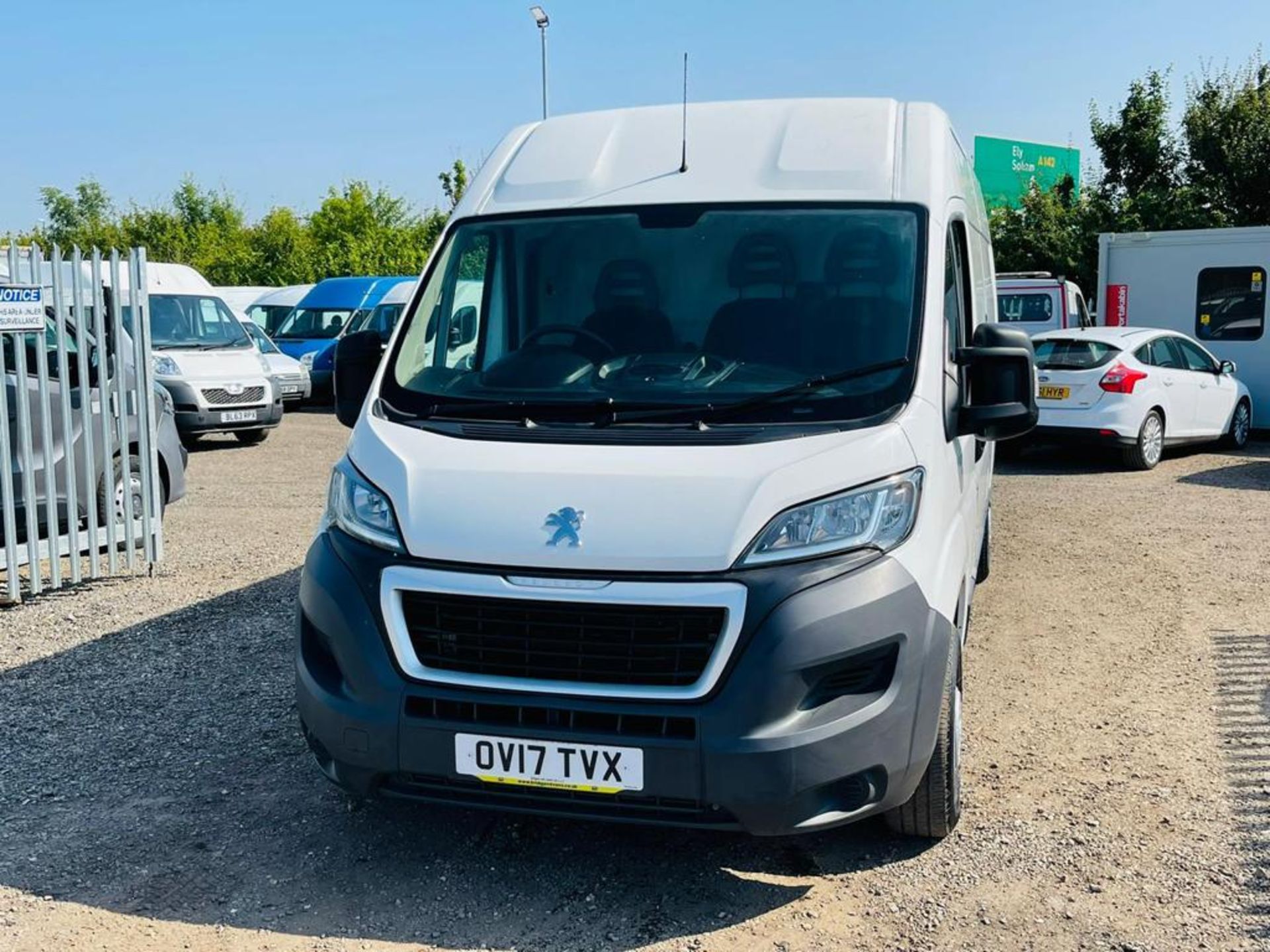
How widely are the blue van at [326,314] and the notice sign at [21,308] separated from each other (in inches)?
587

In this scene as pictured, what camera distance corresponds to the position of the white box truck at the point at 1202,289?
1569 centimetres

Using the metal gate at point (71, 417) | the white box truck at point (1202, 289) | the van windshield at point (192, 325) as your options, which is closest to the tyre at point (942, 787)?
the metal gate at point (71, 417)

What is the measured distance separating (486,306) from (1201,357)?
11.7m

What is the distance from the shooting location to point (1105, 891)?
379 centimetres

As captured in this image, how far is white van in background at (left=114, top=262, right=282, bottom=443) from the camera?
14898 millimetres

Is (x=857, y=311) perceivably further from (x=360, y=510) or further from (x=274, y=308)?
(x=274, y=308)

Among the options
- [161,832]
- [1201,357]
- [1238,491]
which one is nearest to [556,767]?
[161,832]

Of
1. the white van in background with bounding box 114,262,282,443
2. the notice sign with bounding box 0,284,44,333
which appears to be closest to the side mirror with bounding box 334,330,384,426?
the notice sign with bounding box 0,284,44,333

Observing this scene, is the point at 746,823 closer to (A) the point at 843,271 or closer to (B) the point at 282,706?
(A) the point at 843,271

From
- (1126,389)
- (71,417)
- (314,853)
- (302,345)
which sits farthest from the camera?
(302,345)

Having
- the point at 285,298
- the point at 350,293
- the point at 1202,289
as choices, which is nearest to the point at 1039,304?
the point at 1202,289

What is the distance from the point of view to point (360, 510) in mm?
3781

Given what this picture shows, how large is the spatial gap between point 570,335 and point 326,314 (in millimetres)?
19254

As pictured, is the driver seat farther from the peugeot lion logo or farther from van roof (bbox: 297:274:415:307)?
van roof (bbox: 297:274:415:307)
